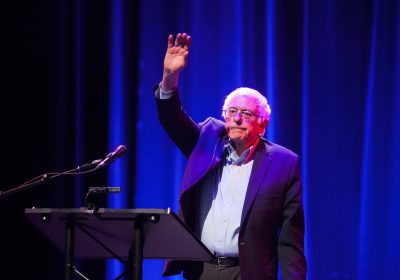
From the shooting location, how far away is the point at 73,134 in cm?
482

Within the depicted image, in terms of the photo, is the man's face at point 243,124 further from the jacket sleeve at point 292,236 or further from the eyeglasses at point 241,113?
the jacket sleeve at point 292,236

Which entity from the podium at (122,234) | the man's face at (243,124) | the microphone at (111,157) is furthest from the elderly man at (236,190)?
the microphone at (111,157)

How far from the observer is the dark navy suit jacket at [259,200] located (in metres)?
2.92

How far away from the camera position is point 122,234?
252 cm

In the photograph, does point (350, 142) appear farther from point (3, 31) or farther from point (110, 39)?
point (3, 31)

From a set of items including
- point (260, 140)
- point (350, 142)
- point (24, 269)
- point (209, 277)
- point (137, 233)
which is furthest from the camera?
point (24, 269)

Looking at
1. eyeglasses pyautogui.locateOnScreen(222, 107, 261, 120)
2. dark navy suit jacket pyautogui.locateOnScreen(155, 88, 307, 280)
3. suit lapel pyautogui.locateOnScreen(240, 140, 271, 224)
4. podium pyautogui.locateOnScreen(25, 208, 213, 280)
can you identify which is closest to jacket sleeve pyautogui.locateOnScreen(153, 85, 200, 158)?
dark navy suit jacket pyautogui.locateOnScreen(155, 88, 307, 280)

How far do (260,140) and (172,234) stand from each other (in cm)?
103

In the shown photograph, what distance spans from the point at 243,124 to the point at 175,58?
0.52m

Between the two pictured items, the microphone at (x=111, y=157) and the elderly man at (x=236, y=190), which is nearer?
the microphone at (x=111, y=157)

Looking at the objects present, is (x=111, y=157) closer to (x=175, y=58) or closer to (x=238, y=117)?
(x=175, y=58)

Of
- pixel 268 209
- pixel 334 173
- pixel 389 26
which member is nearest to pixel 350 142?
pixel 334 173

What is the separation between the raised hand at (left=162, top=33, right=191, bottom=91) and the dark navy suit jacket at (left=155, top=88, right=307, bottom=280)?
121 millimetres

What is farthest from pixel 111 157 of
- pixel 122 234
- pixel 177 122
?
pixel 177 122
